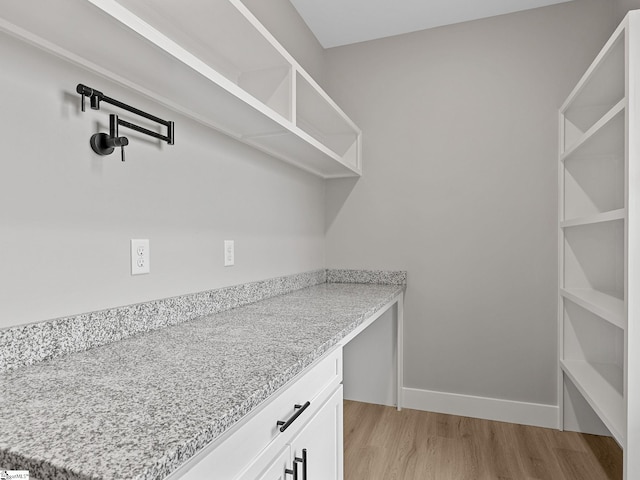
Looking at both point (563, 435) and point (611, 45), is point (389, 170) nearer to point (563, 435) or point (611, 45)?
point (611, 45)

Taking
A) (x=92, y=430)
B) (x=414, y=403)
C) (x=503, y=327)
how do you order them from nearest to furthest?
(x=92, y=430), (x=503, y=327), (x=414, y=403)

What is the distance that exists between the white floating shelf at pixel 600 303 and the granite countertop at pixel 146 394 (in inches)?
42.0

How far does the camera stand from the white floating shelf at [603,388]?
155cm

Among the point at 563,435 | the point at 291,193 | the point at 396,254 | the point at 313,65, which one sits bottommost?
the point at 563,435

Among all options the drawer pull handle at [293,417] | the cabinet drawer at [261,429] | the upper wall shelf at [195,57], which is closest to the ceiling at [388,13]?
the upper wall shelf at [195,57]

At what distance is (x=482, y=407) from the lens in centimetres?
246

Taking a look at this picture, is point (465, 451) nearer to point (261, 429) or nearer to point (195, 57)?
point (261, 429)

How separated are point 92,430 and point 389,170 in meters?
2.33

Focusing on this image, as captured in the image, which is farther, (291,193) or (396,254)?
(396,254)

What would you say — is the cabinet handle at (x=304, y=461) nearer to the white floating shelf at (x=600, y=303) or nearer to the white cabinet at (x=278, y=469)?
the white cabinet at (x=278, y=469)

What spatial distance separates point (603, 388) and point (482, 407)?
74cm

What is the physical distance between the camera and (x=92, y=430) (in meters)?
0.61

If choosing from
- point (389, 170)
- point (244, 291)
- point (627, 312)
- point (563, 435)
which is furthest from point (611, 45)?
point (563, 435)

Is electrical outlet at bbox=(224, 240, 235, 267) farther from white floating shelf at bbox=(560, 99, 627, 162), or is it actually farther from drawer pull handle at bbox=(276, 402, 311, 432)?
white floating shelf at bbox=(560, 99, 627, 162)
